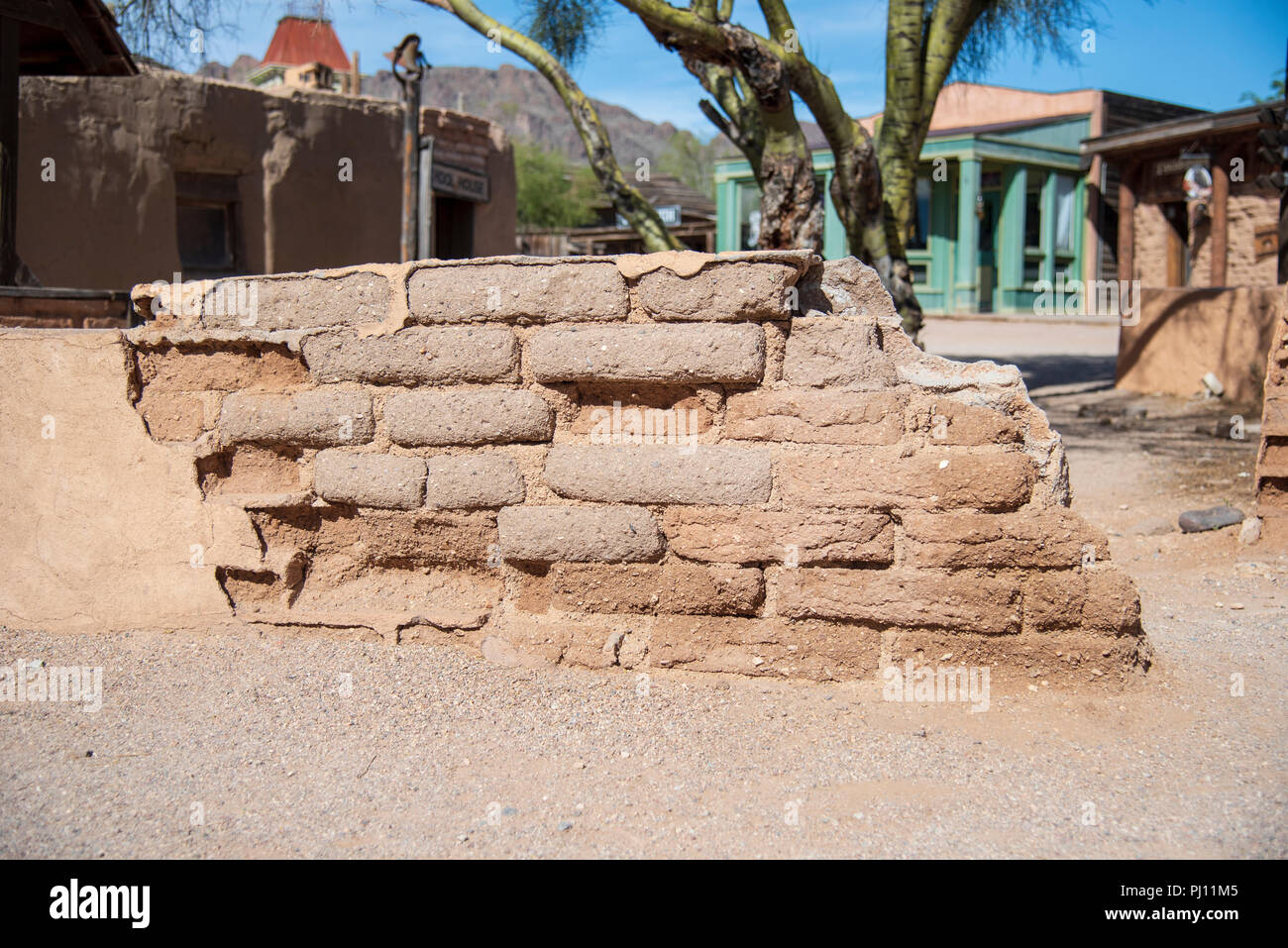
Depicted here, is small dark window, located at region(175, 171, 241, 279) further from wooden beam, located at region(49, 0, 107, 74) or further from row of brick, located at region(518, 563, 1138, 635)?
row of brick, located at region(518, 563, 1138, 635)

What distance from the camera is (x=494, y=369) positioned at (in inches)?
133

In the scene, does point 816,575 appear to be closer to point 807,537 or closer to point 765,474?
point 807,537

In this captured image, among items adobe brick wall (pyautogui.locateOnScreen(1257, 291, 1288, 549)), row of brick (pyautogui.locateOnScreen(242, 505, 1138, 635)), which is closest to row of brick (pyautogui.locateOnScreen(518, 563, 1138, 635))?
row of brick (pyautogui.locateOnScreen(242, 505, 1138, 635))

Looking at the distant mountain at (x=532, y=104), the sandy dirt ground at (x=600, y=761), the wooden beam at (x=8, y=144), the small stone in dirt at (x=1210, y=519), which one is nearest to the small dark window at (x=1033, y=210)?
the small stone in dirt at (x=1210, y=519)

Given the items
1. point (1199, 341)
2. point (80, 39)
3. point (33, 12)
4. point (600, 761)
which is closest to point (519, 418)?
point (600, 761)

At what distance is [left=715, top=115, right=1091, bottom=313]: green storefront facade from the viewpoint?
22.3 metres

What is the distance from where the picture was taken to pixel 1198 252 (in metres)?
17.2

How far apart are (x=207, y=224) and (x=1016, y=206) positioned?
17430mm

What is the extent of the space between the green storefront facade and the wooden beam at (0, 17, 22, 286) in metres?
17.3

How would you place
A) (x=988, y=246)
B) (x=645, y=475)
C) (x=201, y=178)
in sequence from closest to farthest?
(x=645, y=475) < (x=201, y=178) < (x=988, y=246)

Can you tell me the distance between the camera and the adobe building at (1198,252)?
9.39 m

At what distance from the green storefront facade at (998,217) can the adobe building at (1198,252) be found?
274 centimetres

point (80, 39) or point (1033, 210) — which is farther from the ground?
point (1033, 210)
